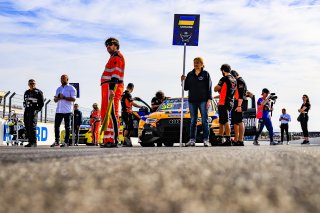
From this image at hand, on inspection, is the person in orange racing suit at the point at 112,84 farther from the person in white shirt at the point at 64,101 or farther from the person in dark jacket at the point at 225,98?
the person in white shirt at the point at 64,101

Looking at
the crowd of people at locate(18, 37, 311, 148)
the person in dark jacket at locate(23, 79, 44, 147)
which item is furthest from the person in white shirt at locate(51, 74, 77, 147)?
the person in dark jacket at locate(23, 79, 44, 147)

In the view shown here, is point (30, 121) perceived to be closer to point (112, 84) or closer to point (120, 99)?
point (120, 99)

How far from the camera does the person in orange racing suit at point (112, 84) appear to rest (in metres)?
7.44

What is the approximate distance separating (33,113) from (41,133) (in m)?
9.39

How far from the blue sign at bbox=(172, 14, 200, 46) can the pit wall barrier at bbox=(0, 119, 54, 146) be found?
26.5ft

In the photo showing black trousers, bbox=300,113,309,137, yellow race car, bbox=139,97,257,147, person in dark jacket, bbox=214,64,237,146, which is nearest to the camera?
person in dark jacket, bbox=214,64,237,146

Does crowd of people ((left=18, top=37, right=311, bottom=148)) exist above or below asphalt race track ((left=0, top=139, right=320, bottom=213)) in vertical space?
above

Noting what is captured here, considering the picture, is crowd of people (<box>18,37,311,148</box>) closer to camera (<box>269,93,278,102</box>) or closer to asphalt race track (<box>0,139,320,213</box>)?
camera (<box>269,93,278,102</box>)

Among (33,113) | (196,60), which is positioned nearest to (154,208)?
(196,60)

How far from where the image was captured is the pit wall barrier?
55.2ft

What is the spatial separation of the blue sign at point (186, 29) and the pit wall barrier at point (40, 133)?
8.07 meters

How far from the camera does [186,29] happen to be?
1163cm

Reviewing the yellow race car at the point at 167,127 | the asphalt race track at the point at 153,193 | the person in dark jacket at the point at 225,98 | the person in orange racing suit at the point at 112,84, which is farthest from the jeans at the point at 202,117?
the asphalt race track at the point at 153,193

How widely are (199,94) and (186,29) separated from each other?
10.2 feet
